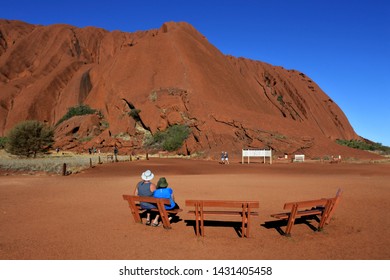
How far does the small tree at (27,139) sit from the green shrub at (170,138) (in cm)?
1437

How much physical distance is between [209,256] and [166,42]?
2361 inches

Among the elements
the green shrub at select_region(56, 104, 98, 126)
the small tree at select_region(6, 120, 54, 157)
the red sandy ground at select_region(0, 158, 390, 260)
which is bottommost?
the red sandy ground at select_region(0, 158, 390, 260)

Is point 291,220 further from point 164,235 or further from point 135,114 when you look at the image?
point 135,114

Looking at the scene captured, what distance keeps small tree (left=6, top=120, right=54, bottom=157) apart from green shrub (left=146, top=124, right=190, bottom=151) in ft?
47.1

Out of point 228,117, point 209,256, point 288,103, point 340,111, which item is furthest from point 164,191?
point 340,111

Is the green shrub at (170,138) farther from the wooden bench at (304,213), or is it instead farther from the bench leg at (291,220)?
the bench leg at (291,220)

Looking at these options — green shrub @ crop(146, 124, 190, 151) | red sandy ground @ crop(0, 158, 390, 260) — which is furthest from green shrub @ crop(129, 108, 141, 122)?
red sandy ground @ crop(0, 158, 390, 260)

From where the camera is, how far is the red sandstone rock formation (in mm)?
47781

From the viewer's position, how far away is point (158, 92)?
5538 cm

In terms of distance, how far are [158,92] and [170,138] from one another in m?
10.4

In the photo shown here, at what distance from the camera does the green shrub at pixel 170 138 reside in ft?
156

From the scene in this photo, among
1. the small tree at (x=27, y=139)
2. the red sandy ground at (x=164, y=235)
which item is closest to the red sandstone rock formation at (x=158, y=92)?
the small tree at (x=27, y=139)

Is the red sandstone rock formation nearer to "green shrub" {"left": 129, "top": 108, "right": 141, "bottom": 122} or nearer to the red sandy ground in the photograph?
"green shrub" {"left": 129, "top": 108, "right": 141, "bottom": 122}

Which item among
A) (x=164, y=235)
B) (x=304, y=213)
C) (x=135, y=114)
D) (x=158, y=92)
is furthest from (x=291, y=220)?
(x=135, y=114)
